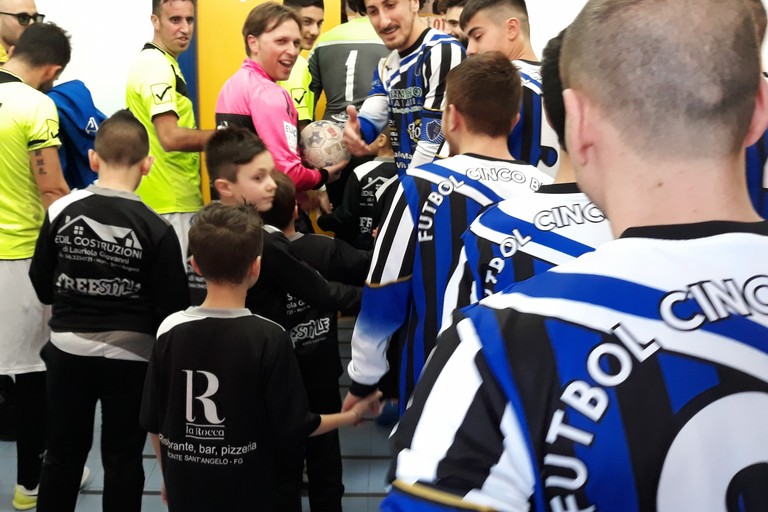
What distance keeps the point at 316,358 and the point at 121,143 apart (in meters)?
1.02

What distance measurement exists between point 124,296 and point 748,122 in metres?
2.18

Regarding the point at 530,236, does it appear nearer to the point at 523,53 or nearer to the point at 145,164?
the point at 145,164

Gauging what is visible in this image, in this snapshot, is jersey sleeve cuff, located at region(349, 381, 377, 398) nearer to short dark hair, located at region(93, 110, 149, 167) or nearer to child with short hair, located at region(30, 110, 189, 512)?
child with short hair, located at region(30, 110, 189, 512)

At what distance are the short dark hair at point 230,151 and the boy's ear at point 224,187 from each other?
0.01 meters

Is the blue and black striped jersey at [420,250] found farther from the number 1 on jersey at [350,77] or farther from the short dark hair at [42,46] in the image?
the number 1 on jersey at [350,77]

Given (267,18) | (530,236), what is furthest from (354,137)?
(530,236)

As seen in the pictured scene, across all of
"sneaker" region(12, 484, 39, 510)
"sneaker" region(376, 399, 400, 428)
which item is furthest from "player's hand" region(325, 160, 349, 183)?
"sneaker" region(12, 484, 39, 510)

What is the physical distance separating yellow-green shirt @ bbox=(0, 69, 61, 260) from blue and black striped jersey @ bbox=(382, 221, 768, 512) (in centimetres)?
289

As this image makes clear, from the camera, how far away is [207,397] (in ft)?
6.82

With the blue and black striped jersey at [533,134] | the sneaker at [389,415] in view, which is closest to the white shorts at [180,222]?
the sneaker at [389,415]

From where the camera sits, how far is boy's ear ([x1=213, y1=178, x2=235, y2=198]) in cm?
285

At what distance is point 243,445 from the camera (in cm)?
209

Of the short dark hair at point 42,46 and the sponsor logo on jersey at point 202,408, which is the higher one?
the short dark hair at point 42,46

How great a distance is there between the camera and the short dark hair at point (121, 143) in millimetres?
2611
